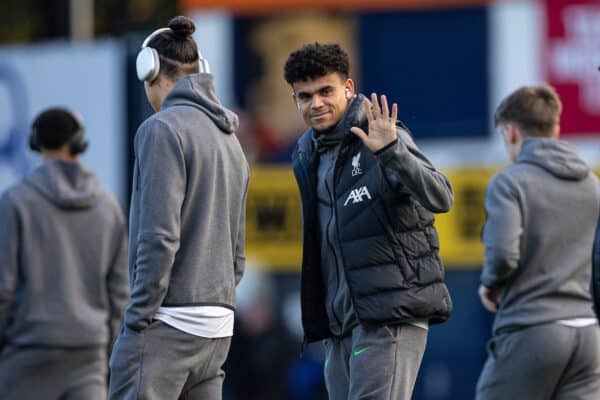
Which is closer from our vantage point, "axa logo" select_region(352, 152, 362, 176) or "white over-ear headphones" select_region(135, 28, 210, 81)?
"white over-ear headphones" select_region(135, 28, 210, 81)

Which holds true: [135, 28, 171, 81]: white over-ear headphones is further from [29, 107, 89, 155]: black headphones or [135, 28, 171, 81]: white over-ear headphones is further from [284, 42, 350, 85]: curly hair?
[29, 107, 89, 155]: black headphones

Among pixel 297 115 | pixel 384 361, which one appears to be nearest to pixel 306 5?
pixel 297 115

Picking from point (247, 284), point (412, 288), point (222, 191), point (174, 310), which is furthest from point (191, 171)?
point (247, 284)

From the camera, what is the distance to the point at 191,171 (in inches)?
196

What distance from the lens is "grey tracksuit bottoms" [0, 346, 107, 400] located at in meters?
6.45

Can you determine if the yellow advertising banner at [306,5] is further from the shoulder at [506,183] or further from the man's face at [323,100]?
the man's face at [323,100]

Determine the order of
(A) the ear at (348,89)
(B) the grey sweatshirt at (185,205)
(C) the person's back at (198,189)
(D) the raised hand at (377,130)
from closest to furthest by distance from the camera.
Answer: (B) the grey sweatshirt at (185,205)
(C) the person's back at (198,189)
(D) the raised hand at (377,130)
(A) the ear at (348,89)

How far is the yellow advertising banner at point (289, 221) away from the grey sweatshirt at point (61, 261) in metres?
5.39

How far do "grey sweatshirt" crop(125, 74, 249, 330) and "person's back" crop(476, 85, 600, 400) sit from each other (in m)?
1.32

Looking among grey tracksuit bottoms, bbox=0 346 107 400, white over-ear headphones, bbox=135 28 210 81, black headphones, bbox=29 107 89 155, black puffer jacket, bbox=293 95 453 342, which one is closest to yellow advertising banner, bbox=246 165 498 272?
black headphones, bbox=29 107 89 155

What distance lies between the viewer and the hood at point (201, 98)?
5.13 meters

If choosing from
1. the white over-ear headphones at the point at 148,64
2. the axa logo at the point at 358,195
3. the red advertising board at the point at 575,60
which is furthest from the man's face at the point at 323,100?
the red advertising board at the point at 575,60

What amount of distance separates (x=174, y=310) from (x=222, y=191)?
0.50 metres

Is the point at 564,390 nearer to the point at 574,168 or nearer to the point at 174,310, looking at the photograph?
the point at 574,168
